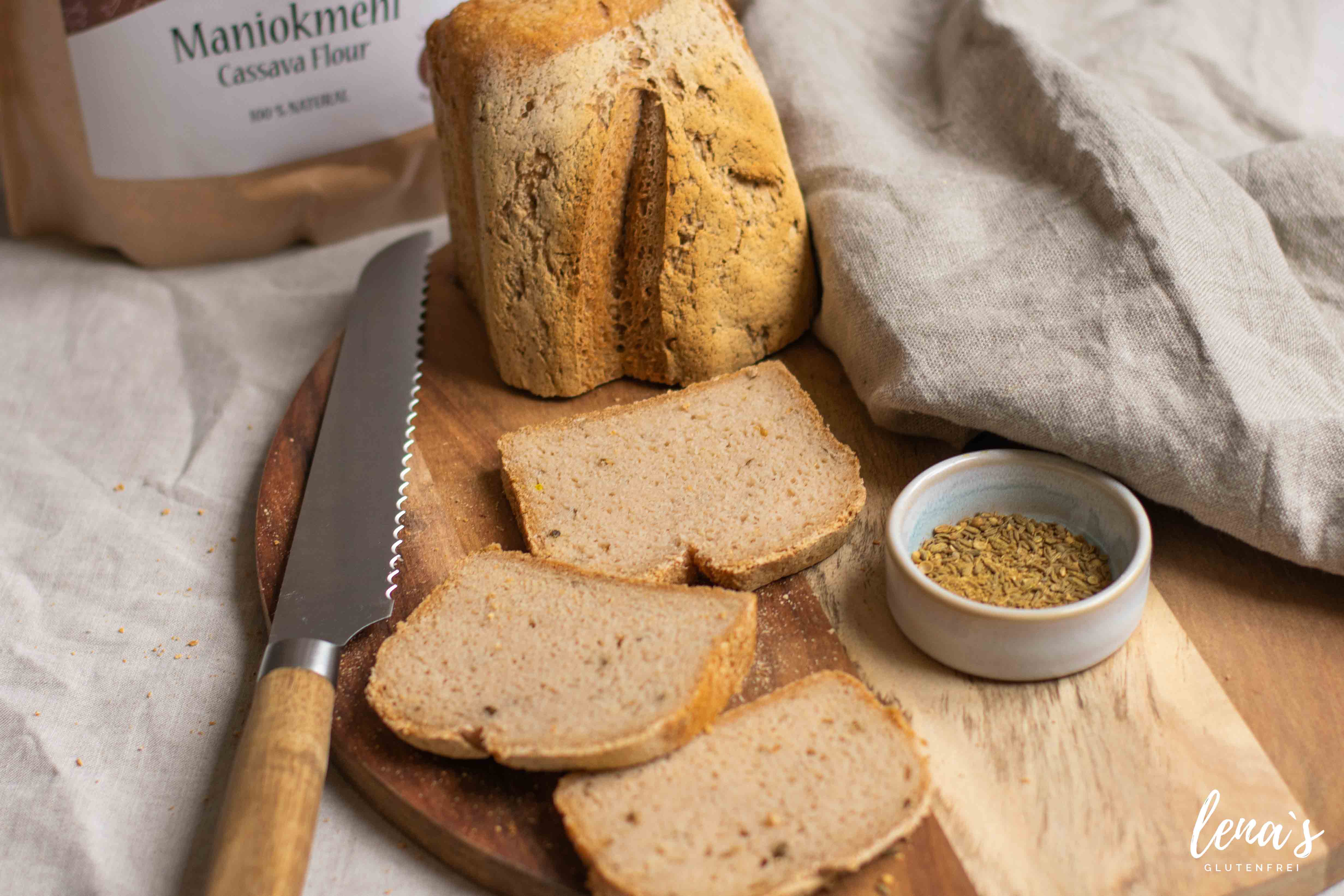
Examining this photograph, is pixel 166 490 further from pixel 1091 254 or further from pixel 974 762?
pixel 1091 254

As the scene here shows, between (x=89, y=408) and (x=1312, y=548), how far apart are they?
2.77 m

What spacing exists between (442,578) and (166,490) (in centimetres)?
86

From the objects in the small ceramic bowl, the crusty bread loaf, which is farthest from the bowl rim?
the crusty bread loaf

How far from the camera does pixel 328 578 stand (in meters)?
2.00

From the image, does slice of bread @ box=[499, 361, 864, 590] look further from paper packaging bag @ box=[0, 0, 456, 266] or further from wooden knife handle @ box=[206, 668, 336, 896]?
paper packaging bag @ box=[0, 0, 456, 266]

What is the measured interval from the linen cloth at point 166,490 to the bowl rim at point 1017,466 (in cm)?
7

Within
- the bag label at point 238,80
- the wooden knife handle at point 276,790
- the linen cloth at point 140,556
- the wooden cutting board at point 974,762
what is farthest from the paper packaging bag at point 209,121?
the wooden knife handle at point 276,790

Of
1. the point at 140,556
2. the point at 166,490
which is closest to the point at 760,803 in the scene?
the point at 140,556

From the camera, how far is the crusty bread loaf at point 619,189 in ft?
7.22

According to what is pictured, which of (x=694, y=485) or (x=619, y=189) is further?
(x=619, y=189)

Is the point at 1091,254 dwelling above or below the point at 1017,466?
above

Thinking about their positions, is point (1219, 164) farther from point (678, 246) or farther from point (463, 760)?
point (463, 760)

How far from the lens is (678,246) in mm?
2346

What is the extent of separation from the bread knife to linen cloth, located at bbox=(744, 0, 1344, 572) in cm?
100
